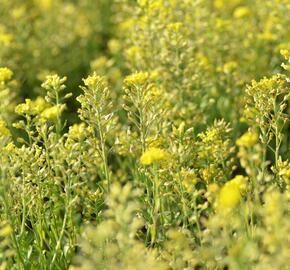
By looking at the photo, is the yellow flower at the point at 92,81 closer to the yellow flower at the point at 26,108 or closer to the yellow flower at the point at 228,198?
the yellow flower at the point at 26,108

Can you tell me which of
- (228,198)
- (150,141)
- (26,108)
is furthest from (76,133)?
(228,198)

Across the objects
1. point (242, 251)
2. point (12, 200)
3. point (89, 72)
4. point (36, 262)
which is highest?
point (242, 251)

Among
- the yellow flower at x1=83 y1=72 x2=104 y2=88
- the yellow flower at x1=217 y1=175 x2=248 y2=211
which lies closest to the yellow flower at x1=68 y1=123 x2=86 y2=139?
the yellow flower at x1=83 y1=72 x2=104 y2=88

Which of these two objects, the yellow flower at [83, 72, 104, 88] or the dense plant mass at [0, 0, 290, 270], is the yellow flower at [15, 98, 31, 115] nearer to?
the dense plant mass at [0, 0, 290, 270]

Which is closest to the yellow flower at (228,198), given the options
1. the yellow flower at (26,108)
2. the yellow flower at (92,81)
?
the yellow flower at (92,81)

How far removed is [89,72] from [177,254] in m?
4.07

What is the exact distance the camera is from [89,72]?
6879mm

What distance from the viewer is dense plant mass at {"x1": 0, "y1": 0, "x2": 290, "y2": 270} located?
3.01 metres

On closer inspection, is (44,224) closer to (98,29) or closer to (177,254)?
(177,254)

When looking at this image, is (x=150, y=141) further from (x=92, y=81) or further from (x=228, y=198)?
(x=228, y=198)

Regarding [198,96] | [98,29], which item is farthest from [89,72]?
[198,96]

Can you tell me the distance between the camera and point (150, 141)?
12.5 feet

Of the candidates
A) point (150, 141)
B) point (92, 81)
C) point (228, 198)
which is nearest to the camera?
point (228, 198)

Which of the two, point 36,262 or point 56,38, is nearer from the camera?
point 36,262
